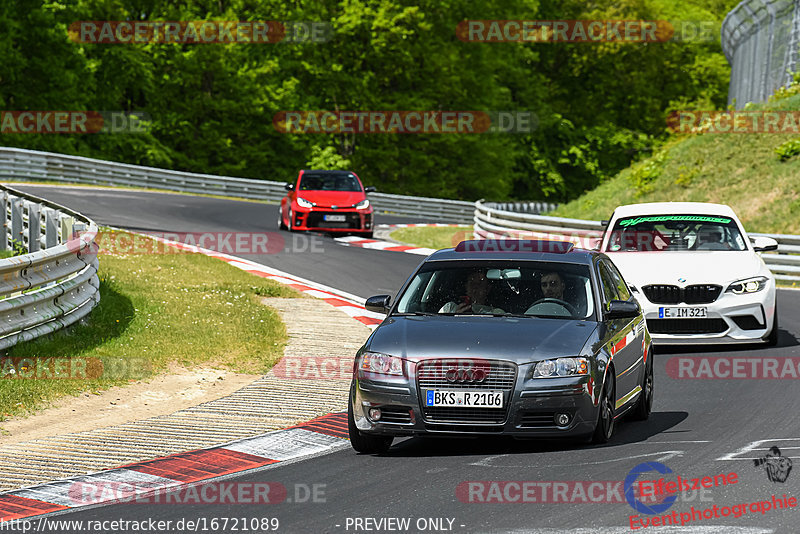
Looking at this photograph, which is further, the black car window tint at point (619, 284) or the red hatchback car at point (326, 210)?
the red hatchback car at point (326, 210)

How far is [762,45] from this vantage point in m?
41.8

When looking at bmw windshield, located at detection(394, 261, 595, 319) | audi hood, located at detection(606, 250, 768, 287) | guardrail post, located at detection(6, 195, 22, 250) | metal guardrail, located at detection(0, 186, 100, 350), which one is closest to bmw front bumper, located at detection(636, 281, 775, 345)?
audi hood, located at detection(606, 250, 768, 287)

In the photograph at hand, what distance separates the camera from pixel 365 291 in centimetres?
2017

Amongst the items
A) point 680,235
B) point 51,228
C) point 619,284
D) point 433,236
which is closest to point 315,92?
point 433,236

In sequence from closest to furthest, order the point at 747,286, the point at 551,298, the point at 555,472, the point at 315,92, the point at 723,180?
the point at 555,472 → the point at 551,298 → the point at 747,286 → the point at 723,180 → the point at 315,92

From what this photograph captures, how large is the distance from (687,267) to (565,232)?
39.7ft

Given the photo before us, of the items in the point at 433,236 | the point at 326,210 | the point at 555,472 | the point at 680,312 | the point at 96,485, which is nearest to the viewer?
the point at 96,485

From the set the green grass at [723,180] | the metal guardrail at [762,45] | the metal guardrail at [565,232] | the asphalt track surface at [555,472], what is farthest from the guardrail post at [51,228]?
the metal guardrail at [762,45]

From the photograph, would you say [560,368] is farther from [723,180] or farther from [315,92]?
[315,92]

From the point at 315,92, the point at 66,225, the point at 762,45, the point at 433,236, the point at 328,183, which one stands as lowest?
the point at 433,236

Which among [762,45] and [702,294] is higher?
[762,45]

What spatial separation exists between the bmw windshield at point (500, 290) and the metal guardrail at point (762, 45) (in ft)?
96.9

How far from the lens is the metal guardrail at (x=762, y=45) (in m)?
38.0

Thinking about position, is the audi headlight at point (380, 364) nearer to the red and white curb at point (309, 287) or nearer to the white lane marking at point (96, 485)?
the white lane marking at point (96, 485)
